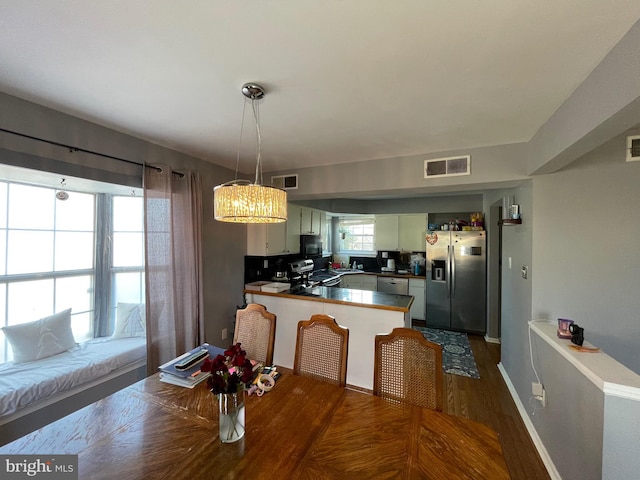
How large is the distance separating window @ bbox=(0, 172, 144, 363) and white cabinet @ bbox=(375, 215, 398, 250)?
4.01 m

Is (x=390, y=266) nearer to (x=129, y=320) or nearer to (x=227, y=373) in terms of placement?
(x=129, y=320)

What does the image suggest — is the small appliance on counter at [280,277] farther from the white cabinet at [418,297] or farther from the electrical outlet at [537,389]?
the electrical outlet at [537,389]

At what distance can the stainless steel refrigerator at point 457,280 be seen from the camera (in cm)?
423

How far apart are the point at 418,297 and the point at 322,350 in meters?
3.51

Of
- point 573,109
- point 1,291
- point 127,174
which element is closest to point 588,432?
point 573,109

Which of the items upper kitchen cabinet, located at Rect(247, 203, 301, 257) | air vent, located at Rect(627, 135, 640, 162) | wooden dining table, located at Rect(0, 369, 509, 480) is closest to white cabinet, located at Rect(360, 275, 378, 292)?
upper kitchen cabinet, located at Rect(247, 203, 301, 257)

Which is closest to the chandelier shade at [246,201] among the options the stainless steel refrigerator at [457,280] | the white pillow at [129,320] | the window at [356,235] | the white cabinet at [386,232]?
the white pillow at [129,320]

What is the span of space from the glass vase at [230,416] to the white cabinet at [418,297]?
165 inches

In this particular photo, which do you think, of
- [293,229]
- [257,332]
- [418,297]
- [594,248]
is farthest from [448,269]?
[257,332]

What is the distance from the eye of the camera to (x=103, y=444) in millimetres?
1078

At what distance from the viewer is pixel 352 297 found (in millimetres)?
3014

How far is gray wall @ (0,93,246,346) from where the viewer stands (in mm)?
1680

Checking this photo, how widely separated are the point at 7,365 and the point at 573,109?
4.13m

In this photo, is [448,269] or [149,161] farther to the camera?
[448,269]
